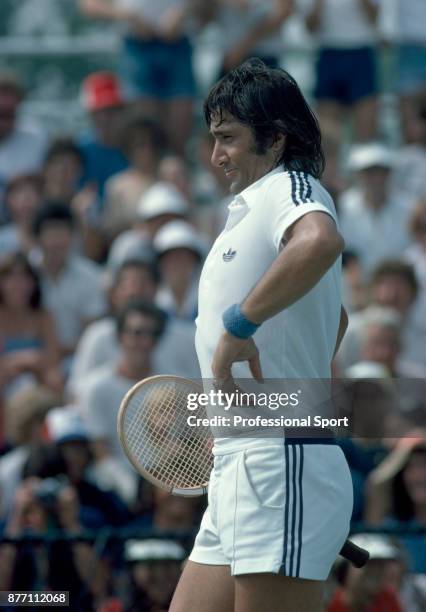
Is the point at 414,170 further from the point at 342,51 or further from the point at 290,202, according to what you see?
the point at 290,202

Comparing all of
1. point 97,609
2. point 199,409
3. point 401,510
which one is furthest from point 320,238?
point 401,510

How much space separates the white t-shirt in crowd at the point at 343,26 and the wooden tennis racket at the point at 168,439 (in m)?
6.41

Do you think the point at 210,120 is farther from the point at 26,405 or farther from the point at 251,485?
the point at 26,405

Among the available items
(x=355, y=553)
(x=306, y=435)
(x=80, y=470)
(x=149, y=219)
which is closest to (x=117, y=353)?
(x=80, y=470)

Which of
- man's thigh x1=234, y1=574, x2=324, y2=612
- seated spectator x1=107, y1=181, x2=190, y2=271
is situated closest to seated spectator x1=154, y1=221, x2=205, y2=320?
seated spectator x1=107, y1=181, x2=190, y2=271

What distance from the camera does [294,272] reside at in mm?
3281

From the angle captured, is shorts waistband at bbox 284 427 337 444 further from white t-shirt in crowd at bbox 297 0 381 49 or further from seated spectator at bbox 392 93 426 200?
white t-shirt in crowd at bbox 297 0 381 49

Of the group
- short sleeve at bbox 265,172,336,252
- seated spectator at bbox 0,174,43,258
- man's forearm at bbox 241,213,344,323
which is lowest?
man's forearm at bbox 241,213,344,323

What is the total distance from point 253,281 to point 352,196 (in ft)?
19.8

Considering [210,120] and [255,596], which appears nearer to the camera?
[255,596]

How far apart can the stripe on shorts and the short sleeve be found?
20.2 inches

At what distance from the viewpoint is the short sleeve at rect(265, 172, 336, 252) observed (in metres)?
3.38

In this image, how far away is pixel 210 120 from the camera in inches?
145

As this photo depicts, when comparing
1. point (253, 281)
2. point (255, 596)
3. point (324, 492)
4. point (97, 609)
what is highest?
point (253, 281)
